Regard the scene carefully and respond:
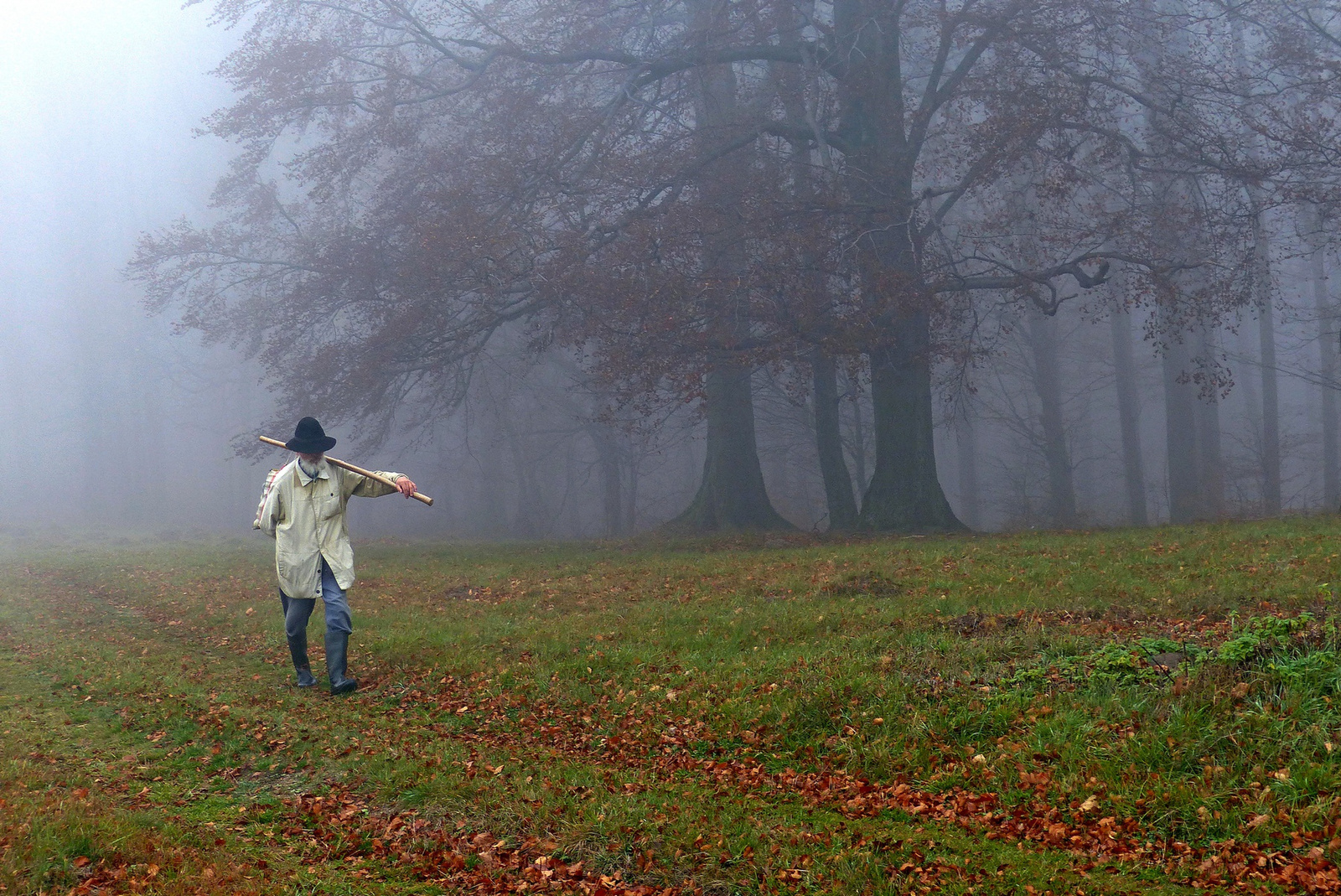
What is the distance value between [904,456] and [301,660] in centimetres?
1220

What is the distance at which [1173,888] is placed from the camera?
402 cm

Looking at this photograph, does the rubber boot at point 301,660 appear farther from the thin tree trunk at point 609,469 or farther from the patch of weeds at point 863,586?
the thin tree trunk at point 609,469

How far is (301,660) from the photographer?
8273mm

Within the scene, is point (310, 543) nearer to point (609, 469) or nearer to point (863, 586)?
point (863, 586)

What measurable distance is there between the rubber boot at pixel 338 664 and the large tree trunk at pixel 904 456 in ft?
38.1

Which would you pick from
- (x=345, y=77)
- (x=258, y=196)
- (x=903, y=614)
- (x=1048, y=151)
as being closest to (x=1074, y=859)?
(x=903, y=614)

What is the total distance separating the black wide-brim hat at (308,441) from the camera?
814cm

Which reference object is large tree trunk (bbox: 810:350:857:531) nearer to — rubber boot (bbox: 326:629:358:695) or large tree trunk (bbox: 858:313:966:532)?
large tree trunk (bbox: 858:313:966:532)

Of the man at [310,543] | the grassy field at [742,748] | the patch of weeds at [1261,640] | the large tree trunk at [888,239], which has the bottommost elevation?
the grassy field at [742,748]

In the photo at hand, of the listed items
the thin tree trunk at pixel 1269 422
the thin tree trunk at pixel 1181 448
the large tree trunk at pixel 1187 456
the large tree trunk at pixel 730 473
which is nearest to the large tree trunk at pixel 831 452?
the large tree trunk at pixel 730 473

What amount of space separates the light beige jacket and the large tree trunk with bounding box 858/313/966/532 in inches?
451

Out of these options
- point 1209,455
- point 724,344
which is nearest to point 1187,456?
point 1209,455

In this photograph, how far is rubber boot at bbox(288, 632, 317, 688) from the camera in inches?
324

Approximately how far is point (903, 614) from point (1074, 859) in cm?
428
